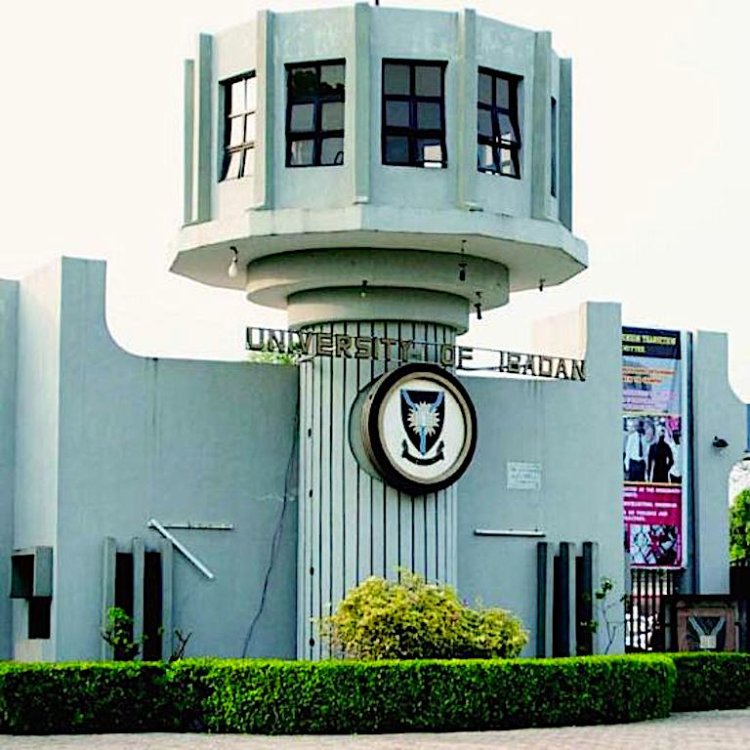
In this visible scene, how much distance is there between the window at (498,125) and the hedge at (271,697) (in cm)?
726

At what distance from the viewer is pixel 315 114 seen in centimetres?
2627

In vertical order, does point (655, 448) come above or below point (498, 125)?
below

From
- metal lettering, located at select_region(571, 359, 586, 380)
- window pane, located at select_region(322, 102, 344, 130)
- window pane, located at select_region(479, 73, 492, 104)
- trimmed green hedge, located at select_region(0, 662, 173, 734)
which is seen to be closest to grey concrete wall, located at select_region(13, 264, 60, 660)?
trimmed green hedge, located at select_region(0, 662, 173, 734)

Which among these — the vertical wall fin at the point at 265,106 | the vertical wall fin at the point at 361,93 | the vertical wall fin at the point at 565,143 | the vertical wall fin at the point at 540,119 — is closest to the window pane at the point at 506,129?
the vertical wall fin at the point at 540,119

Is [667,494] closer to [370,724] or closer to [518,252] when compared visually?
[518,252]

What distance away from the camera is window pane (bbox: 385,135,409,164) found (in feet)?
86.1

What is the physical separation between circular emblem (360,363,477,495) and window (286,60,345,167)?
3.27 meters

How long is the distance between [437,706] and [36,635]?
21.0ft

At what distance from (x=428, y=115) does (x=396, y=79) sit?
2.22 feet

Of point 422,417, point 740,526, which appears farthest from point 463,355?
point 740,526

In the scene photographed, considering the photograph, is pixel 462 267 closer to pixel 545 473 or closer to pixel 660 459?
pixel 545 473

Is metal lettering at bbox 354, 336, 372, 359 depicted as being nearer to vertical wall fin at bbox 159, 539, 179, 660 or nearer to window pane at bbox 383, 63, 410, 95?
Answer: window pane at bbox 383, 63, 410, 95

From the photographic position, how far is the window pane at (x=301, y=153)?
26.3m

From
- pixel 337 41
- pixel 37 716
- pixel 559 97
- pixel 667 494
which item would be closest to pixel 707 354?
pixel 667 494
